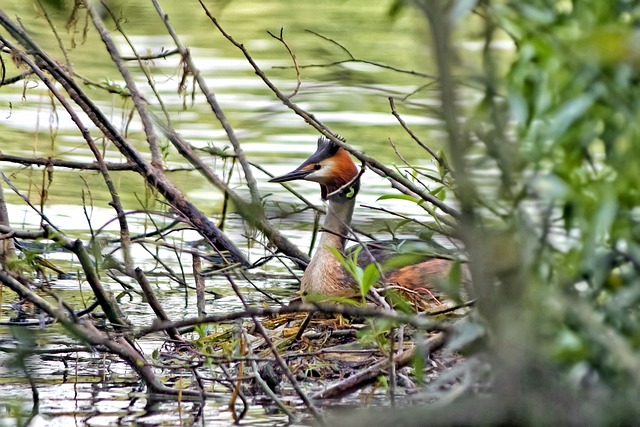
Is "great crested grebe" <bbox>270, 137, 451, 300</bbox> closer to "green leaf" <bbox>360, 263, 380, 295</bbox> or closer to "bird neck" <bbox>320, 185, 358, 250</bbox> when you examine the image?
"bird neck" <bbox>320, 185, 358, 250</bbox>

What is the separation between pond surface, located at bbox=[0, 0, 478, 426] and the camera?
439cm

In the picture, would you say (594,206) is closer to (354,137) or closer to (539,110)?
(539,110)

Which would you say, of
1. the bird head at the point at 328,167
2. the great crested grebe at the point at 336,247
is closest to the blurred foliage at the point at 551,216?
the great crested grebe at the point at 336,247

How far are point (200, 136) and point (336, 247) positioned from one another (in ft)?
12.8

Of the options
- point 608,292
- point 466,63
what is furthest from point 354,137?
point 466,63

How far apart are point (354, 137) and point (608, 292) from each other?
299 inches

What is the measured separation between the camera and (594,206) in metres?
2.34

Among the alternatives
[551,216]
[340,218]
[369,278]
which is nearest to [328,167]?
[340,218]

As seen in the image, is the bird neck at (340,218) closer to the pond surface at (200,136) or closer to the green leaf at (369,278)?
the pond surface at (200,136)

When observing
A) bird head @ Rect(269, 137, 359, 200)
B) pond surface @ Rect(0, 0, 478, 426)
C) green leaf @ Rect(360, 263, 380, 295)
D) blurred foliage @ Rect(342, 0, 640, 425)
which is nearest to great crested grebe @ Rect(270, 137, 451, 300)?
bird head @ Rect(269, 137, 359, 200)

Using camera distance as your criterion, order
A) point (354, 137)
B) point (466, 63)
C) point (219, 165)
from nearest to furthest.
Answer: point (466, 63)
point (219, 165)
point (354, 137)

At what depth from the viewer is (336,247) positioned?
20.8ft

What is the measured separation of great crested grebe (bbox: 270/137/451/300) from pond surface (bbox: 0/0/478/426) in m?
0.26

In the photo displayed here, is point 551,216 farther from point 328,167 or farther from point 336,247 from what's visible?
point 328,167
